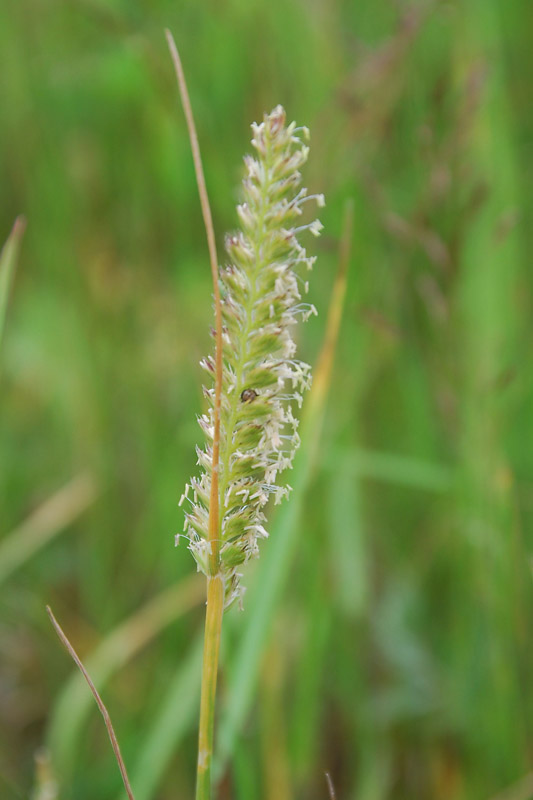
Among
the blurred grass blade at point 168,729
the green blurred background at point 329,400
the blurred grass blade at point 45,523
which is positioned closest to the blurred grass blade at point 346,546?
the green blurred background at point 329,400

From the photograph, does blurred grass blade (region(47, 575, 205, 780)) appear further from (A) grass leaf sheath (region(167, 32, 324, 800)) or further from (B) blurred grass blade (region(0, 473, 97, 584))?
(A) grass leaf sheath (region(167, 32, 324, 800))

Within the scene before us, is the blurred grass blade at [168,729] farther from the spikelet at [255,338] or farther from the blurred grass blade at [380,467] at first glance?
the spikelet at [255,338]

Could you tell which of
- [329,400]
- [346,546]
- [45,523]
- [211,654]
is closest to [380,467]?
[346,546]

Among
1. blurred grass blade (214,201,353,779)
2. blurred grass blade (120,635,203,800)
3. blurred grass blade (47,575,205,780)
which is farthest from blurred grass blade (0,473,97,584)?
blurred grass blade (214,201,353,779)

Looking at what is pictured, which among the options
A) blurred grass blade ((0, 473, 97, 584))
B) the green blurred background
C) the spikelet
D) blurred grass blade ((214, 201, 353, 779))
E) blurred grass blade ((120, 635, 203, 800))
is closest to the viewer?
the spikelet

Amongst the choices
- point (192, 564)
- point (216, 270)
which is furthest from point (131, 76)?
point (216, 270)

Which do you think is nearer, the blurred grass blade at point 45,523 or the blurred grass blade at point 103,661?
the blurred grass blade at point 103,661
